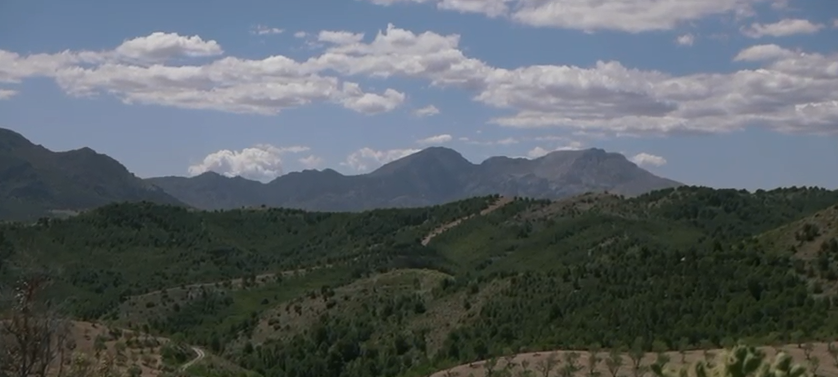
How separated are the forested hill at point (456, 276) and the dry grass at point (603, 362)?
7.13 feet

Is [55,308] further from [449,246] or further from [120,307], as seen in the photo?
[449,246]

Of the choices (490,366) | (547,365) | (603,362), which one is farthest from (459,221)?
(547,365)

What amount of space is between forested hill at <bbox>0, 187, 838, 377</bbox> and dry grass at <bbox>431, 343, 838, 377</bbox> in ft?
7.13

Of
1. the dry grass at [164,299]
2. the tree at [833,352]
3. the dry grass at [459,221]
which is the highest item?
the dry grass at [459,221]

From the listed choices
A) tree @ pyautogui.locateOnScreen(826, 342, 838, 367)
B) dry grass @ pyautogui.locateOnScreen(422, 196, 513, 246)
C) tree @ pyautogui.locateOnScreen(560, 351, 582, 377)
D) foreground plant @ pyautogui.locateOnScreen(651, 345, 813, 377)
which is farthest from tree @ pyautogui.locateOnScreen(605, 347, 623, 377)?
dry grass @ pyautogui.locateOnScreen(422, 196, 513, 246)

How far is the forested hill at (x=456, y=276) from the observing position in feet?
177

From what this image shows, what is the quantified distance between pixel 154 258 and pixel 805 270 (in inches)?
4558

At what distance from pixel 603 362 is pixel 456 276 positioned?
206ft

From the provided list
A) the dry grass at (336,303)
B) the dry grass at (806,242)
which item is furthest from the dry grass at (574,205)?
the dry grass at (806,242)

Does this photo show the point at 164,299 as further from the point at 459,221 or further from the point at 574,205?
the point at 574,205

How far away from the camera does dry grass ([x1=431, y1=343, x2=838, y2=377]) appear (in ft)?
116

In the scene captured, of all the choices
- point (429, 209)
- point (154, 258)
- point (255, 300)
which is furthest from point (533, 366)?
point (429, 209)

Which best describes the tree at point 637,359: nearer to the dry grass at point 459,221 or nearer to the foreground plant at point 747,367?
the foreground plant at point 747,367

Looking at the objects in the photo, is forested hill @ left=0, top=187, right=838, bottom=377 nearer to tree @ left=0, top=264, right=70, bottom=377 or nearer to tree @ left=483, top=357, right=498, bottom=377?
tree @ left=483, top=357, right=498, bottom=377
